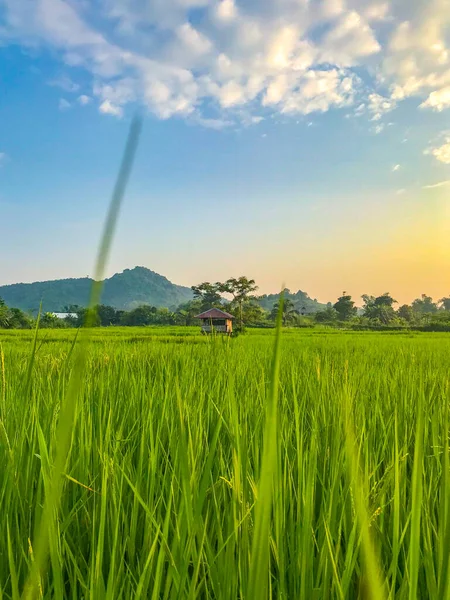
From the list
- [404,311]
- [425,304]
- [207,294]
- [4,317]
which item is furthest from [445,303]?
[4,317]

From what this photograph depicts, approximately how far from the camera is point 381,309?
52.1 metres

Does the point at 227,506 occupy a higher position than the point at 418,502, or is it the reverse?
the point at 418,502

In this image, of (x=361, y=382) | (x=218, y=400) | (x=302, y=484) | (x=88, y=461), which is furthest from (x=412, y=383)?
(x=88, y=461)

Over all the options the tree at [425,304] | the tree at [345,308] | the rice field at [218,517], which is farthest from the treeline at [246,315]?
the rice field at [218,517]

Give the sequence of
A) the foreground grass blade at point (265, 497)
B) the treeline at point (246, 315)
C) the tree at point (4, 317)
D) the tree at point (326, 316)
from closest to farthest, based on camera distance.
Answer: the foreground grass blade at point (265, 497), the tree at point (4, 317), the treeline at point (246, 315), the tree at point (326, 316)

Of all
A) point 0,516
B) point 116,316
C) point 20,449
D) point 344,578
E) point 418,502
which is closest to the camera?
point 418,502

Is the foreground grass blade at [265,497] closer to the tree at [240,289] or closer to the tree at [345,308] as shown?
the tree at [240,289]

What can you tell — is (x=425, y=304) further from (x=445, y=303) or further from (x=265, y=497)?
(x=265, y=497)

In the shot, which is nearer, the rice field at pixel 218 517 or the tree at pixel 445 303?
the rice field at pixel 218 517

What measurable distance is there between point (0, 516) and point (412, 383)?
1857 mm

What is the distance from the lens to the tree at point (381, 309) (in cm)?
4958

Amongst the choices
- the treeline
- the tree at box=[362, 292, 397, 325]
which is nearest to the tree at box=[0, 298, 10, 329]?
the treeline

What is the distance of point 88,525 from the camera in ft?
2.35

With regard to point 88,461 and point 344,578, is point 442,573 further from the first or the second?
point 88,461
